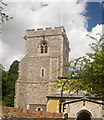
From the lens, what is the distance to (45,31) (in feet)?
96.0

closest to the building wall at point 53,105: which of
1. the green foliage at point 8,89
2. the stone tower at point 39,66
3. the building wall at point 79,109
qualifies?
the building wall at point 79,109

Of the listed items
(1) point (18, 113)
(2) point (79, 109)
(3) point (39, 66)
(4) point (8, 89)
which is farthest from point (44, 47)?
(1) point (18, 113)

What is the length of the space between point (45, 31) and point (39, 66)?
5.68m

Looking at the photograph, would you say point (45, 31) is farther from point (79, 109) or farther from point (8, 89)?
point (79, 109)

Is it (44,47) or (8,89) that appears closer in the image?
(44,47)

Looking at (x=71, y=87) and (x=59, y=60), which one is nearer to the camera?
(x=71, y=87)

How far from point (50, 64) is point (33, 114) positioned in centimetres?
1994

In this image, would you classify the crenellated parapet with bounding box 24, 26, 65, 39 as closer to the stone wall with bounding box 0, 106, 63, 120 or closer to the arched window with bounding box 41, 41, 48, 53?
the arched window with bounding box 41, 41, 48, 53

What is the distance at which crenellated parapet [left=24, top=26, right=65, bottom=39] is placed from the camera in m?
28.4

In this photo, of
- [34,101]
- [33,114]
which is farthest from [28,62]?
[33,114]

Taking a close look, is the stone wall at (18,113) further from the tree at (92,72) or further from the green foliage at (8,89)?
the green foliage at (8,89)

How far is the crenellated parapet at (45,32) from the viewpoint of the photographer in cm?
2845

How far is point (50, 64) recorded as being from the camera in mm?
27344

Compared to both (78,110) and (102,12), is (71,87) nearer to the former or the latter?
(102,12)
